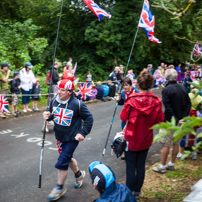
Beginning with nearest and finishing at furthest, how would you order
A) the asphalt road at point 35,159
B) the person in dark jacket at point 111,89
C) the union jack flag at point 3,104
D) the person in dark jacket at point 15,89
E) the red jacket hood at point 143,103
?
the red jacket hood at point 143,103
the asphalt road at point 35,159
the union jack flag at point 3,104
the person in dark jacket at point 15,89
the person in dark jacket at point 111,89

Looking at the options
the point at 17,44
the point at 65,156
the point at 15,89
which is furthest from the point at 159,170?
the point at 17,44

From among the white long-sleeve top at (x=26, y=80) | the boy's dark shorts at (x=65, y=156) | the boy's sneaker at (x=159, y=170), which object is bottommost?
the boy's sneaker at (x=159, y=170)

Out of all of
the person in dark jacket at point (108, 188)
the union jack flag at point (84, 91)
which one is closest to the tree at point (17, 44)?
the union jack flag at point (84, 91)

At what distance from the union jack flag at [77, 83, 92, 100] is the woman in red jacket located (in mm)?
7874

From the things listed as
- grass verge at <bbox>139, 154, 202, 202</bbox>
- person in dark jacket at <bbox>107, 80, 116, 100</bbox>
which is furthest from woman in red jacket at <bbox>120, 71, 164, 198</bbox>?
person in dark jacket at <bbox>107, 80, 116, 100</bbox>

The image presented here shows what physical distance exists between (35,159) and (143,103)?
130 inches

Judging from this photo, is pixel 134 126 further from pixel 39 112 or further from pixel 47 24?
pixel 47 24

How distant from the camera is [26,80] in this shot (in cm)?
1002

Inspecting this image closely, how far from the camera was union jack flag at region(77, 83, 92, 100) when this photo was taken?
11.8 metres

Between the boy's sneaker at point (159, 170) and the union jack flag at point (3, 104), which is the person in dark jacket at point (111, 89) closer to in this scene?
the union jack flag at point (3, 104)

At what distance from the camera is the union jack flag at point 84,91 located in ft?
38.8

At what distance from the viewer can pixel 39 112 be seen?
34.9ft

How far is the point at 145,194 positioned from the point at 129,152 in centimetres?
95

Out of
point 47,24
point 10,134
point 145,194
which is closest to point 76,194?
point 145,194
